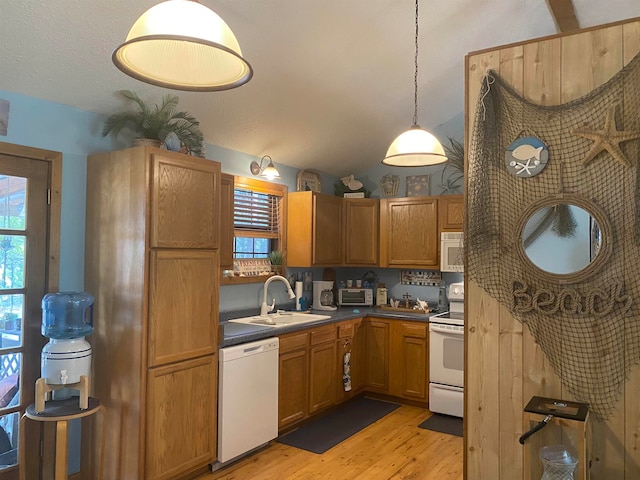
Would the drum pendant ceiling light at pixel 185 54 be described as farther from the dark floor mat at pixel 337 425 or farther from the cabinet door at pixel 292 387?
the dark floor mat at pixel 337 425

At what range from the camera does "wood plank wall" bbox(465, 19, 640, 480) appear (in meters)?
1.99

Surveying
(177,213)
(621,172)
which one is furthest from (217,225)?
(621,172)

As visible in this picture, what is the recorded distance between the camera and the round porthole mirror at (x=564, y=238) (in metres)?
2.04

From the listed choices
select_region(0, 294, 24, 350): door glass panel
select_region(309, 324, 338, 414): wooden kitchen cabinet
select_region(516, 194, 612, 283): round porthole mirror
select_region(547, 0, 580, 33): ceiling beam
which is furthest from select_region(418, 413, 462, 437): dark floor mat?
select_region(547, 0, 580, 33): ceiling beam

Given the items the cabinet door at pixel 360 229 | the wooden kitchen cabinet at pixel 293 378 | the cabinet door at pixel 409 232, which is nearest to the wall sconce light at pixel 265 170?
the cabinet door at pixel 360 229

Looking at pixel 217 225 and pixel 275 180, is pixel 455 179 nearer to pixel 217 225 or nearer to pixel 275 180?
pixel 275 180

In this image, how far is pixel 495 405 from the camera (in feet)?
7.32

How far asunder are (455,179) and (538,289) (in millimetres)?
3291

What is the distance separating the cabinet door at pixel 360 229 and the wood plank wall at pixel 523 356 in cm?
311

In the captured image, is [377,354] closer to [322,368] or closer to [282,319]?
[322,368]

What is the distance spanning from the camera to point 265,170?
4574 millimetres

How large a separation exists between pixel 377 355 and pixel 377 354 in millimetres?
10

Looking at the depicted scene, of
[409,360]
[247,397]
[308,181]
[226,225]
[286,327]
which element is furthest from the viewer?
[308,181]

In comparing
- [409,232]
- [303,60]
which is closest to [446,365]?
[409,232]
